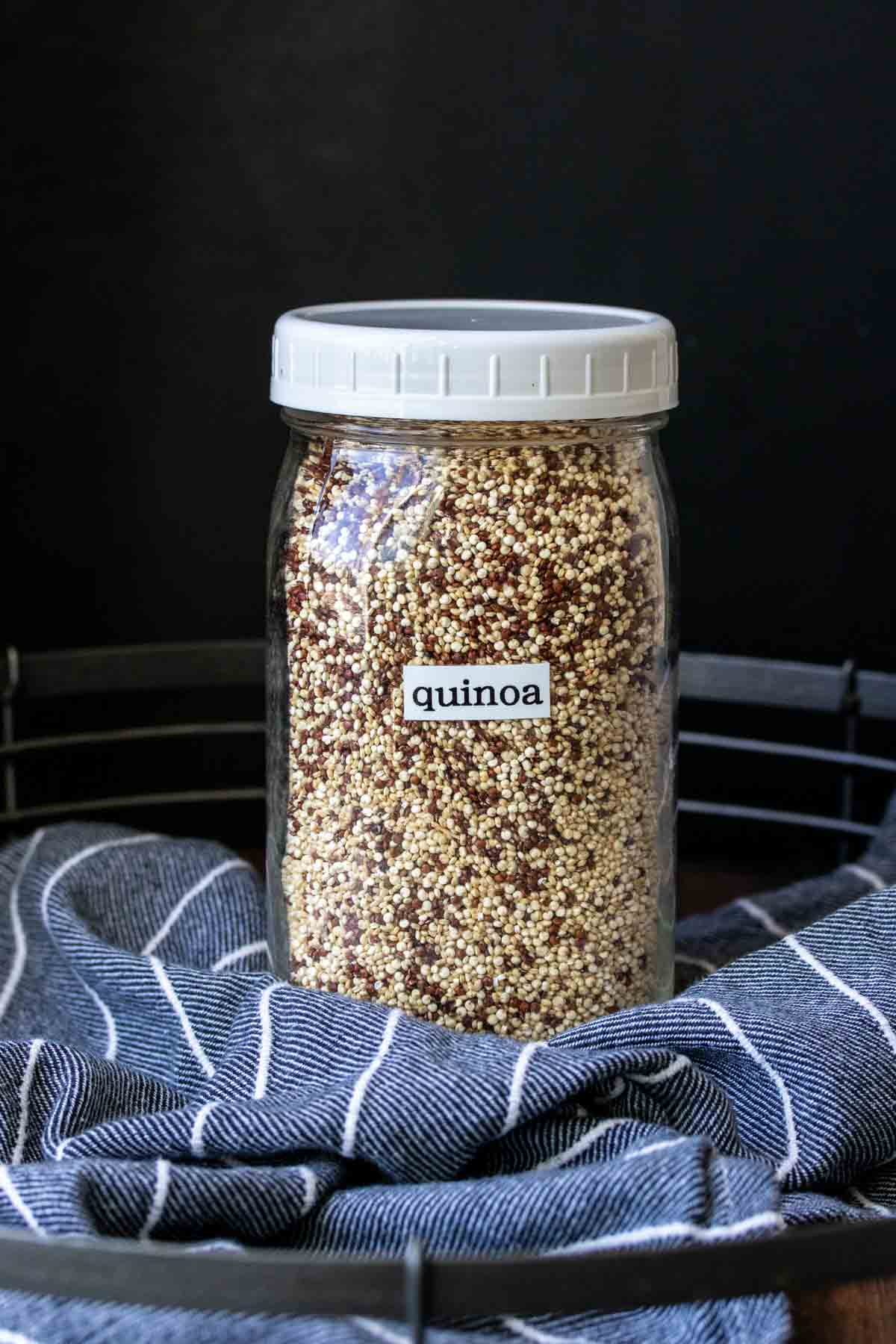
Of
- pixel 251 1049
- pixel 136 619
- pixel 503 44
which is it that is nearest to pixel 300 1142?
pixel 251 1049

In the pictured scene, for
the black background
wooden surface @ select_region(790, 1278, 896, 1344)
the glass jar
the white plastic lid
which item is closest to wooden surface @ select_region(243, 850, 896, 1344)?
wooden surface @ select_region(790, 1278, 896, 1344)

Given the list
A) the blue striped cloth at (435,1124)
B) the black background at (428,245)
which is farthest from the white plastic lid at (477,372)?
the black background at (428,245)

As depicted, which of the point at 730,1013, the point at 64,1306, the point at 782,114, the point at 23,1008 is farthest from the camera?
the point at 782,114

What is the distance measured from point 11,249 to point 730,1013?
731 millimetres

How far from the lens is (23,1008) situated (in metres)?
0.69

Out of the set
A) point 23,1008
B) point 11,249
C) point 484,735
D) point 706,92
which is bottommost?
point 23,1008

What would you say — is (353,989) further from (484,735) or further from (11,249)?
(11,249)

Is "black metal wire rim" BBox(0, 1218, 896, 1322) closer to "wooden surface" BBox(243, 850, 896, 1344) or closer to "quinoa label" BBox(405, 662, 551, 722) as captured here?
"wooden surface" BBox(243, 850, 896, 1344)

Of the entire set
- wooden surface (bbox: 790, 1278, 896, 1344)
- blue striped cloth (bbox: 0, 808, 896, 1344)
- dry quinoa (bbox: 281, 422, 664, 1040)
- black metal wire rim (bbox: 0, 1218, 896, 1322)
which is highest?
dry quinoa (bbox: 281, 422, 664, 1040)

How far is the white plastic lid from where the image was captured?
0.55 meters

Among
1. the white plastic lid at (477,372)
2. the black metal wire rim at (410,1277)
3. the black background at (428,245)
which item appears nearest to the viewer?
the black metal wire rim at (410,1277)

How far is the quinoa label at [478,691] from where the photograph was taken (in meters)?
0.56

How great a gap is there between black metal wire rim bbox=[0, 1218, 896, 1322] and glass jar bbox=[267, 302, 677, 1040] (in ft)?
0.65

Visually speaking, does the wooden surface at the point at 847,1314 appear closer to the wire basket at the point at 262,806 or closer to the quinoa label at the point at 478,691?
the wire basket at the point at 262,806
